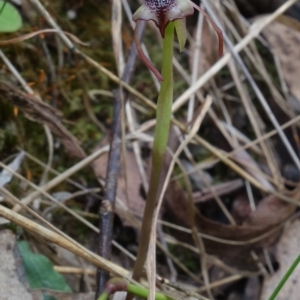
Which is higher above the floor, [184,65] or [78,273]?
[184,65]

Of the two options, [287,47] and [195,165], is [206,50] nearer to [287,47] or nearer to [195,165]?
[287,47]

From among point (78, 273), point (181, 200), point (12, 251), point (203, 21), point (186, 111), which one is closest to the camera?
point (12, 251)

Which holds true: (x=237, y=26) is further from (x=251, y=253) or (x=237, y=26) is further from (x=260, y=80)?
(x=251, y=253)

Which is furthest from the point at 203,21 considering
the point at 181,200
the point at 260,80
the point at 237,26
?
the point at 181,200

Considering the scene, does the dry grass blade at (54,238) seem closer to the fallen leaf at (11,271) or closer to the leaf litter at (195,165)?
the fallen leaf at (11,271)

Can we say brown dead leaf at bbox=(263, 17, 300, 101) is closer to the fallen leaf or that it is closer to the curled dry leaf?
the curled dry leaf

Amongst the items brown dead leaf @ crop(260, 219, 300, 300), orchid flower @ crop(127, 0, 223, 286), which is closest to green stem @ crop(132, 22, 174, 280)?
orchid flower @ crop(127, 0, 223, 286)
